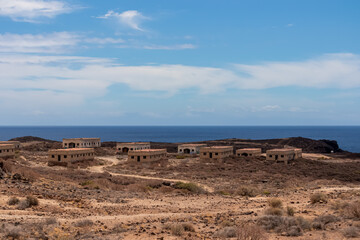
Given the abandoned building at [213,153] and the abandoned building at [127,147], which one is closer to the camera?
the abandoned building at [213,153]

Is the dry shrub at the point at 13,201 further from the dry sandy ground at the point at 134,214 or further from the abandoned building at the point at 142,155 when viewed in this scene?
the abandoned building at the point at 142,155

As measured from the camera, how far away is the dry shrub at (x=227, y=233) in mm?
14508

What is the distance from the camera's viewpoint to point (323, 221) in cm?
1628

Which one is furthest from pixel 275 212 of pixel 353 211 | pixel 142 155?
pixel 142 155

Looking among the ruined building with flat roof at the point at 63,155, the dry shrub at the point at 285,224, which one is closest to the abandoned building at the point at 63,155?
the ruined building with flat roof at the point at 63,155

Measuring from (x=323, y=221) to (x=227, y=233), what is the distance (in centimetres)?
487

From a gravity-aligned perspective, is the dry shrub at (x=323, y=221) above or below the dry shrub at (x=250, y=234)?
below

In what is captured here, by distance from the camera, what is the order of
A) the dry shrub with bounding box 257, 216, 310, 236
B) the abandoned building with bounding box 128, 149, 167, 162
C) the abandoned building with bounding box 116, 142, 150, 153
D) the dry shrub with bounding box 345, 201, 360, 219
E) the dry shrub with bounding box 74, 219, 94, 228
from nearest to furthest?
1. the dry shrub with bounding box 257, 216, 310, 236
2. the dry shrub with bounding box 74, 219, 94, 228
3. the dry shrub with bounding box 345, 201, 360, 219
4. the abandoned building with bounding box 128, 149, 167, 162
5. the abandoned building with bounding box 116, 142, 150, 153

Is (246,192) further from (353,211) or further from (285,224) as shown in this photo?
(285,224)

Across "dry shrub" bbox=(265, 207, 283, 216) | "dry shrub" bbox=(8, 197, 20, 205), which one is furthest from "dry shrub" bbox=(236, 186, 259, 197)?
"dry shrub" bbox=(8, 197, 20, 205)

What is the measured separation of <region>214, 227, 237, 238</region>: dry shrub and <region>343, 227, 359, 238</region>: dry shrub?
4352mm

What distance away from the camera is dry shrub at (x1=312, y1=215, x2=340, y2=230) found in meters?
15.6

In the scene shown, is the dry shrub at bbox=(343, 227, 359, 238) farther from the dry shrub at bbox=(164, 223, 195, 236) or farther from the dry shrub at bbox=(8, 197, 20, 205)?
the dry shrub at bbox=(8, 197, 20, 205)

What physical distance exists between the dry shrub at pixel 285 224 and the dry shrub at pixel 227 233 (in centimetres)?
188
